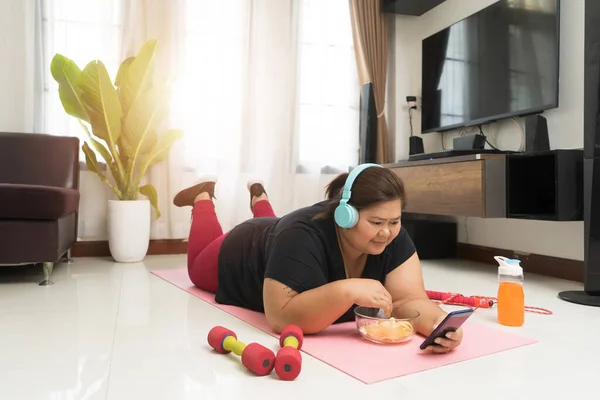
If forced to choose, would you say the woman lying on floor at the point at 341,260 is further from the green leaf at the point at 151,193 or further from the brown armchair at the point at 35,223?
the green leaf at the point at 151,193

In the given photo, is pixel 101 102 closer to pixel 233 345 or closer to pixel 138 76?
pixel 138 76

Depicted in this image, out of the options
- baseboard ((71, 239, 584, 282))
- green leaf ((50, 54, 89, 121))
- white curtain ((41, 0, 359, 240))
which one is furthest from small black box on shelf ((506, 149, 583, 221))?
green leaf ((50, 54, 89, 121))

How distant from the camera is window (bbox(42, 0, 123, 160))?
11.0ft

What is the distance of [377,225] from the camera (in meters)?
1.41

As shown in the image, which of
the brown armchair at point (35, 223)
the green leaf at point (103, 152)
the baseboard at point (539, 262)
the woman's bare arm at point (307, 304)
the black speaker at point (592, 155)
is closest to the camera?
the woman's bare arm at point (307, 304)

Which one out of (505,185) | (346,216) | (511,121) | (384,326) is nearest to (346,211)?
(346,216)

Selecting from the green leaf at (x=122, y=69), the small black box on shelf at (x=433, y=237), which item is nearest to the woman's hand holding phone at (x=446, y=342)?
the small black box on shelf at (x=433, y=237)

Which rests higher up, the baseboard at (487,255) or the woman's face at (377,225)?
the woman's face at (377,225)

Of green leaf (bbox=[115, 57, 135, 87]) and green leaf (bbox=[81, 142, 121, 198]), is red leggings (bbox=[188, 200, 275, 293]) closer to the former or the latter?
green leaf (bbox=[81, 142, 121, 198])

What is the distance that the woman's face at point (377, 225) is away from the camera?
1.40 metres

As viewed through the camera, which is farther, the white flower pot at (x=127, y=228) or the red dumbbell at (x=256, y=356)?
the white flower pot at (x=127, y=228)

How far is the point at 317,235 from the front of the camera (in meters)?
1.49

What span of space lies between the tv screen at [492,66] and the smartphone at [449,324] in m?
1.83

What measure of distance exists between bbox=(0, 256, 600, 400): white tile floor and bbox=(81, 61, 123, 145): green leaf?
1179mm
